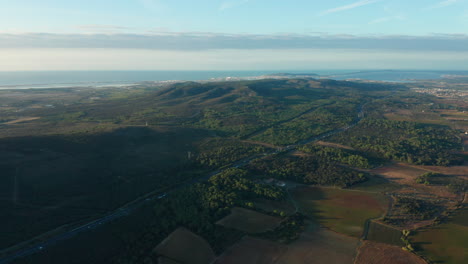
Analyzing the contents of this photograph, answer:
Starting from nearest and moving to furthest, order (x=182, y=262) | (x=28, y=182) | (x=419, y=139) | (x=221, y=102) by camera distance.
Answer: (x=182, y=262)
(x=28, y=182)
(x=419, y=139)
(x=221, y=102)

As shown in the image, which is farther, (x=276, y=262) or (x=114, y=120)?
(x=114, y=120)

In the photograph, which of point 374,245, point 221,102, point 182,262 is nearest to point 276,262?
point 182,262

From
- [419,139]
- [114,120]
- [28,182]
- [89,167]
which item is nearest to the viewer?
[28,182]

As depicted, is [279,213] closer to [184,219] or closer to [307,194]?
[307,194]

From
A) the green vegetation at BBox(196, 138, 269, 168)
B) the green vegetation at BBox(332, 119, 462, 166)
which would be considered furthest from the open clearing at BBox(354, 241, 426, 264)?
the green vegetation at BBox(332, 119, 462, 166)

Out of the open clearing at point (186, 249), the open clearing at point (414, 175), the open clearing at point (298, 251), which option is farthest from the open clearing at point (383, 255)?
the open clearing at point (414, 175)

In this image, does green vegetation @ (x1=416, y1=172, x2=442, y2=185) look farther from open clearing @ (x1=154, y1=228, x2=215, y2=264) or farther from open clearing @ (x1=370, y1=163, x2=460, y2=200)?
open clearing @ (x1=154, y1=228, x2=215, y2=264)

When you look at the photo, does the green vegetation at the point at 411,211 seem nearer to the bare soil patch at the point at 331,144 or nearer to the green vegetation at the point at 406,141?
the green vegetation at the point at 406,141
